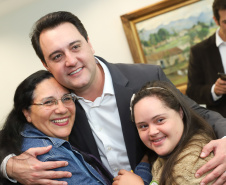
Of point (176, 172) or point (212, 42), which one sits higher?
point (212, 42)

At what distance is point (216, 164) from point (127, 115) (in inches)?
27.4

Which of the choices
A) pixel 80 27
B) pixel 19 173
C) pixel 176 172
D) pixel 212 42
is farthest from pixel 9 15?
pixel 176 172

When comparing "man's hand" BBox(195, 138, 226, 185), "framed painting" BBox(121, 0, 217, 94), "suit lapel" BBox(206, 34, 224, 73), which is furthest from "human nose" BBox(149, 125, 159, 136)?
"framed painting" BBox(121, 0, 217, 94)

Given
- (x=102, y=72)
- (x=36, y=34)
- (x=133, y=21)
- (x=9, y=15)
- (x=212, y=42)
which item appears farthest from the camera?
(x=9, y=15)

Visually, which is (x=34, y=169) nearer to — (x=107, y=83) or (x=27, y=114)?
(x=27, y=114)

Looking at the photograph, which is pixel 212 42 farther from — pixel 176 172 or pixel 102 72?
pixel 176 172

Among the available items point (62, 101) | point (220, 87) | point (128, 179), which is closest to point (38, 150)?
point (62, 101)

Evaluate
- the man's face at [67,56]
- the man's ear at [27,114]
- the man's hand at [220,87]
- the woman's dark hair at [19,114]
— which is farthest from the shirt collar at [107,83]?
the man's hand at [220,87]

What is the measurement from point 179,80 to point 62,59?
2.17 meters

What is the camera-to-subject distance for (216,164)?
1315 mm

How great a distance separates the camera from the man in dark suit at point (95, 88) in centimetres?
172

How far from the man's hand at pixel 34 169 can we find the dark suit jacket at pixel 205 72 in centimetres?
174

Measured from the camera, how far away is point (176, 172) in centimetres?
132

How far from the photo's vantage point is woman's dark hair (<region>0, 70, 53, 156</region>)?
1.66 meters
